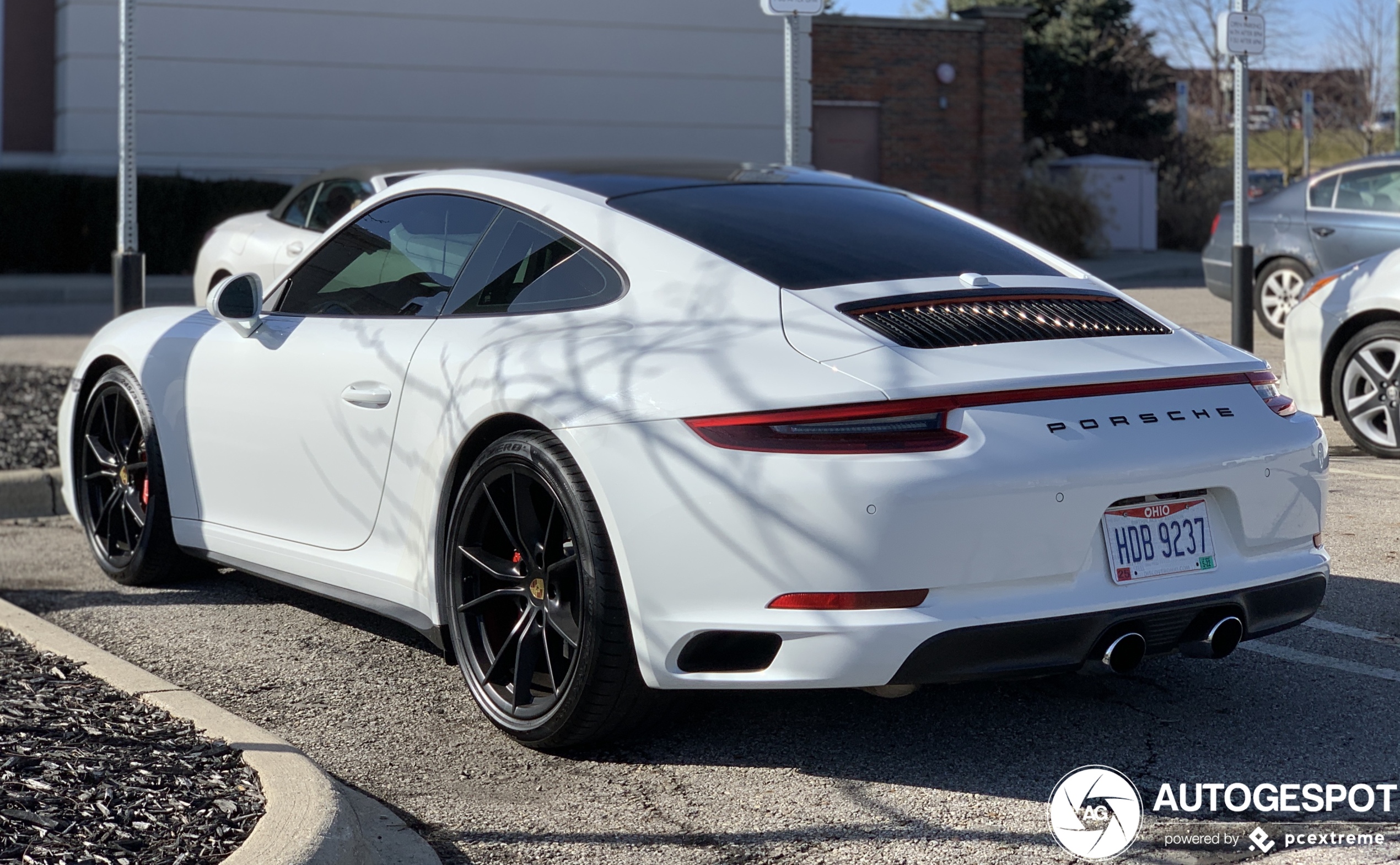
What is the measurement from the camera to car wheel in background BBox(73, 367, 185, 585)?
217 inches

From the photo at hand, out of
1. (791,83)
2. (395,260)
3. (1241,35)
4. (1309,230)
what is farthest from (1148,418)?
(1309,230)

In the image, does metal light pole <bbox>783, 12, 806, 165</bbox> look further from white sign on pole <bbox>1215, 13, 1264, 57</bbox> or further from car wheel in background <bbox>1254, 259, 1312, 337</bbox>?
car wheel in background <bbox>1254, 259, 1312, 337</bbox>

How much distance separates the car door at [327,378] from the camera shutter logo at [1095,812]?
202cm

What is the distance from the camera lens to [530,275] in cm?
425

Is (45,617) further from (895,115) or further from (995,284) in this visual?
(895,115)

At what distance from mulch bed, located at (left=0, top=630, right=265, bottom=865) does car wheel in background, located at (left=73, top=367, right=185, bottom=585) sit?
4.62 feet

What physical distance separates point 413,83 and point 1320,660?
19531 millimetres

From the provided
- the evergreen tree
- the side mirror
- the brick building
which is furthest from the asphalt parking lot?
the evergreen tree

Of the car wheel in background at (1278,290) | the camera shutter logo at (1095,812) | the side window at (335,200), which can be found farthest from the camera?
the car wheel in background at (1278,290)

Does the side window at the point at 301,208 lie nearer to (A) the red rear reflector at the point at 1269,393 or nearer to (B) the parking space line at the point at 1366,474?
(B) the parking space line at the point at 1366,474

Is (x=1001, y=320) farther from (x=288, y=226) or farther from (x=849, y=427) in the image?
(x=288, y=226)

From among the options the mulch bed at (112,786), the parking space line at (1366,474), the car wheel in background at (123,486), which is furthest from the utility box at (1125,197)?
the mulch bed at (112,786)

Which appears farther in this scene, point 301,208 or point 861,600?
point 301,208

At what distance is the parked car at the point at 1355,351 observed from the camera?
301 inches
